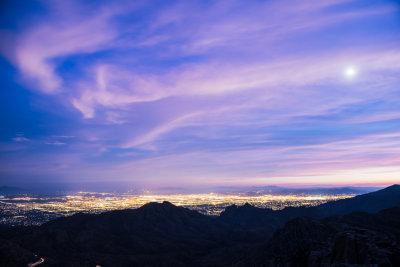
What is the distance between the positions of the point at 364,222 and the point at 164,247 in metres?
91.1

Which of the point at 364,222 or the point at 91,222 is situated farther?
the point at 91,222

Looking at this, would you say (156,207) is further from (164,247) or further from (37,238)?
(37,238)

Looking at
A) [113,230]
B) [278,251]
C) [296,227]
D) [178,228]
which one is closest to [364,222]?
[296,227]

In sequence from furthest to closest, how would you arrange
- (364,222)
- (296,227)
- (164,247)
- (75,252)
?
(164,247) → (364,222) → (75,252) → (296,227)

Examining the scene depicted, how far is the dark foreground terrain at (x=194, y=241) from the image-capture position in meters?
26.4

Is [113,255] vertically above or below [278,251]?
below

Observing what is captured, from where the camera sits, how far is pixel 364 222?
4235 inches

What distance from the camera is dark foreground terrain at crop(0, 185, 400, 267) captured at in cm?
2645

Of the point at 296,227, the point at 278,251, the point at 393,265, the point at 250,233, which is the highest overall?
the point at 393,265

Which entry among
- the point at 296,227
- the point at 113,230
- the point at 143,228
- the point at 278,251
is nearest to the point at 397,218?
the point at 296,227

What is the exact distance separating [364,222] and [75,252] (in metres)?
123

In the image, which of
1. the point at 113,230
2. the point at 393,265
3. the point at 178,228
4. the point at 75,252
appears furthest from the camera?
the point at 178,228

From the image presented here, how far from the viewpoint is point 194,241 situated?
A: 13688 cm

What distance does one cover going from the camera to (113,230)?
478 ft
